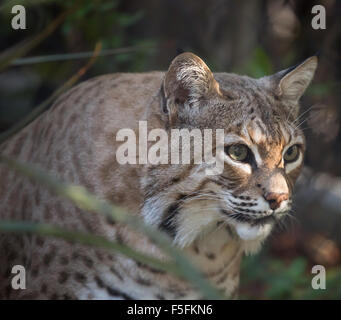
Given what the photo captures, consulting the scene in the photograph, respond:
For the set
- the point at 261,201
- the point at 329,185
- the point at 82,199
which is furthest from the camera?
the point at 329,185

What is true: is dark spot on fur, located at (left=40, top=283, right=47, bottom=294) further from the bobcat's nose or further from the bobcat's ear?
the bobcat's nose

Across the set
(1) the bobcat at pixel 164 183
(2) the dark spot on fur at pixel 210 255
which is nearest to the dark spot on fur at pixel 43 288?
(1) the bobcat at pixel 164 183

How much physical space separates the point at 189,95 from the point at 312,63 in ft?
2.30

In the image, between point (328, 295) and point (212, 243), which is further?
point (328, 295)

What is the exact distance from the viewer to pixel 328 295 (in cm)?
446

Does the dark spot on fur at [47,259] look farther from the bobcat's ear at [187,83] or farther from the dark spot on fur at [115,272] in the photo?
the bobcat's ear at [187,83]

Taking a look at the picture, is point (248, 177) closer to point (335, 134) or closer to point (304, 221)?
point (335, 134)

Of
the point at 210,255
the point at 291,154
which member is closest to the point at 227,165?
the point at 291,154

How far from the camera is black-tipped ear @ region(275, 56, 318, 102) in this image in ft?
10.2

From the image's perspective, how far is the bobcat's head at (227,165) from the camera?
2766 millimetres

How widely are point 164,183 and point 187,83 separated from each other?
0.47 metres

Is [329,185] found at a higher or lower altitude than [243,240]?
higher

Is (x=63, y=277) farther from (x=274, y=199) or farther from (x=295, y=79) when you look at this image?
(x=295, y=79)

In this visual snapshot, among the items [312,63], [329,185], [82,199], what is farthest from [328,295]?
[82,199]
